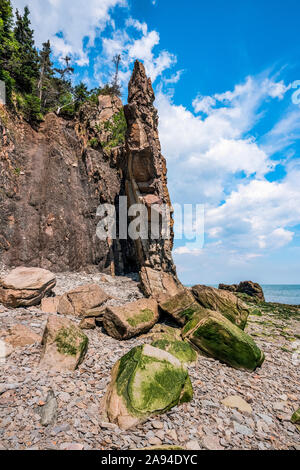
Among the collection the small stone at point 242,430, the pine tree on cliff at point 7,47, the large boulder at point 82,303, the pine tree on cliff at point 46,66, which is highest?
the pine tree on cliff at point 46,66

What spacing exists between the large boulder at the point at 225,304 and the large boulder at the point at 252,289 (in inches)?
820

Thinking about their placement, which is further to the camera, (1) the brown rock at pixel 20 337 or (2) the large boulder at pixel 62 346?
(1) the brown rock at pixel 20 337

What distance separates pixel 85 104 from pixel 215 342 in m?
24.9

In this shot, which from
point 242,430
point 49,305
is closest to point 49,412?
point 242,430

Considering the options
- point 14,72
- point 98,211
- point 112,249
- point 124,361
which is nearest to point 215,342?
point 124,361

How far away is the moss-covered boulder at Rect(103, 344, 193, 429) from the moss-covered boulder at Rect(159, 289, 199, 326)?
391 centimetres

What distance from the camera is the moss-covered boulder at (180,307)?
29.2ft

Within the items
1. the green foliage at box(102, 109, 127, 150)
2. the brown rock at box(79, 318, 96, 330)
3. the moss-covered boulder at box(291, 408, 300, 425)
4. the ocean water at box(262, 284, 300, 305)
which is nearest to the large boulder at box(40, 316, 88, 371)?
the brown rock at box(79, 318, 96, 330)

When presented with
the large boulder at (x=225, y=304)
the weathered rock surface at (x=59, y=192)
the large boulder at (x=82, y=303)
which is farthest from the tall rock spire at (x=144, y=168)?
the large boulder at (x=82, y=303)

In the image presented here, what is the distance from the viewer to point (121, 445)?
349 centimetres

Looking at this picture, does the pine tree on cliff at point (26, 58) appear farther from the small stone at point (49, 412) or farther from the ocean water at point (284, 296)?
the ocean water at point (284, 296)

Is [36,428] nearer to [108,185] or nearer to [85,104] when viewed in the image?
[108,185]

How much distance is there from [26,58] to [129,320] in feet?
88.1

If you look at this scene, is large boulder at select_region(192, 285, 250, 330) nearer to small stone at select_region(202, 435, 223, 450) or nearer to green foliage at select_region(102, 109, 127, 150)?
small stone at select_region(202, 435, 223, 450)
